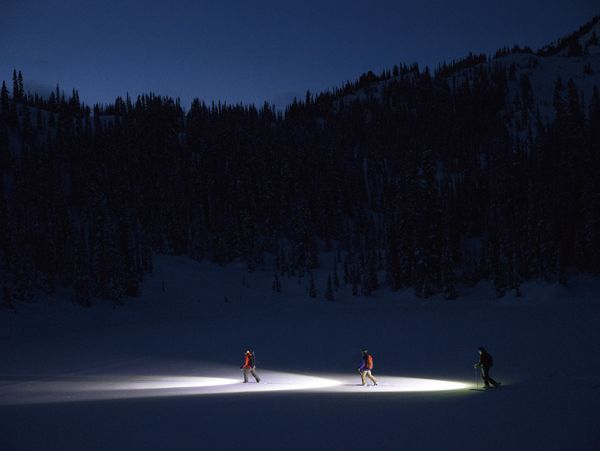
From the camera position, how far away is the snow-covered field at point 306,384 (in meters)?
10.8

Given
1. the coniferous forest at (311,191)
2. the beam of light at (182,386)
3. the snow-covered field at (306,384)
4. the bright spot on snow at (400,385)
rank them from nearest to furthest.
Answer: the snow-covered field at (306,384), the bright spot on snow at (400,385), the beam of light at (182,386), the coniferous forest at (311,191)

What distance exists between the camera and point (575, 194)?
65688 mm

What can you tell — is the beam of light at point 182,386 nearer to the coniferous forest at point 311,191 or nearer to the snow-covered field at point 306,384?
the snow-covered field at point 306,384

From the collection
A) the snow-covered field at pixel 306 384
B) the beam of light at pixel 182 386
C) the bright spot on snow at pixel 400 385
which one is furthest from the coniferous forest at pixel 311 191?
the bright spot on snow at pixel 400 385

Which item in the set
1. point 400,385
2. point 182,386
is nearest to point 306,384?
point 400,385

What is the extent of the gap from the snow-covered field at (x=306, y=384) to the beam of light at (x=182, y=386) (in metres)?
0.08

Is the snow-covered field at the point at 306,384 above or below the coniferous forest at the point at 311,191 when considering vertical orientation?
below

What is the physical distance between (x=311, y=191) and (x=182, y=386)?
339 ft

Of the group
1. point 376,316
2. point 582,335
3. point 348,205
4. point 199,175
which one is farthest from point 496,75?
point 582,335

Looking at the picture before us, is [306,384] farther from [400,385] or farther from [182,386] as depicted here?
[182,386]

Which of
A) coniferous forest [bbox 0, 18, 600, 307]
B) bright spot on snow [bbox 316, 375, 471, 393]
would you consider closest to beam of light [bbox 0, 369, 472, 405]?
bright spot on snow [bbox 316, 375, 471, 393]

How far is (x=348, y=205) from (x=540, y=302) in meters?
72.5

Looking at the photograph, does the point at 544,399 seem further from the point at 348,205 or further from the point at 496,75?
the point at 496,75

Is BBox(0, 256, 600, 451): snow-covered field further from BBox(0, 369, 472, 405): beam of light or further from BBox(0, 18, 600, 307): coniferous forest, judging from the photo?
BBox(0, 18, 600, 307): coniferous forest
